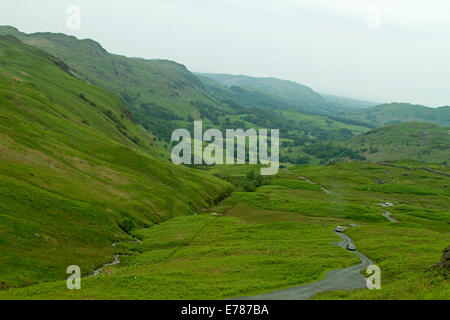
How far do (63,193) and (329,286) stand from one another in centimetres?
7112

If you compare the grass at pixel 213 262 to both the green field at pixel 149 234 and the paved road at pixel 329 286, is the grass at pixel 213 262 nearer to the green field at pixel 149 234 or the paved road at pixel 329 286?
the green field at pixel 149 234

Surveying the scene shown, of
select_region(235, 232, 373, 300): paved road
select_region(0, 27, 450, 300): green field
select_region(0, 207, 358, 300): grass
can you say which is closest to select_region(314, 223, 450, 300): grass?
select_region(0, 27, 450, 300): green field

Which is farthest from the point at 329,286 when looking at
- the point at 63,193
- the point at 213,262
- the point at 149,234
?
the point at 63,193

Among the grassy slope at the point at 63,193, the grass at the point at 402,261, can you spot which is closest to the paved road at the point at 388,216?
the grass at the point at 402,261

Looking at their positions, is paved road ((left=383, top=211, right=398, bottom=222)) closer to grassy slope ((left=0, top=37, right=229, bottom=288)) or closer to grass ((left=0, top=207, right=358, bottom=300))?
grass ((left=0, top=207, right=358, bottom=300))

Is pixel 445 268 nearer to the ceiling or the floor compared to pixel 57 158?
nearer to the floor

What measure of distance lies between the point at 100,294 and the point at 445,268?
155 ft

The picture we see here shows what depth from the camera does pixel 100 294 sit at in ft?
153

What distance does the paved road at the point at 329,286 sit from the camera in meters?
46.5

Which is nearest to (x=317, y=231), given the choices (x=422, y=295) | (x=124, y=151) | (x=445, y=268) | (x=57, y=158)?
(x=445, y=268)

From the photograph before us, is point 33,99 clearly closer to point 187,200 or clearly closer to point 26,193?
point 187,200

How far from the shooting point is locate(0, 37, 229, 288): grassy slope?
64.1 metres

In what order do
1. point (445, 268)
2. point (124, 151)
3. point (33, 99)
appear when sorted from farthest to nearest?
point (33, 99) < point (124, 151) < point (445, 268)

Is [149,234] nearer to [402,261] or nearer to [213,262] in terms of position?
[213,262]
